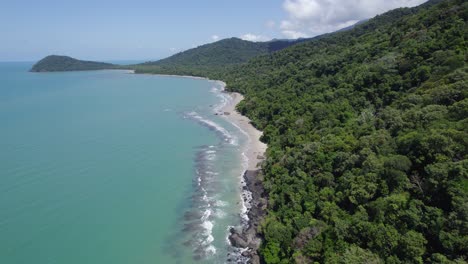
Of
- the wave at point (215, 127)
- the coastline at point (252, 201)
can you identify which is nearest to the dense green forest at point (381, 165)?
the coastline at point (252, 201)

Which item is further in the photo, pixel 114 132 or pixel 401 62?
pixel 114 132

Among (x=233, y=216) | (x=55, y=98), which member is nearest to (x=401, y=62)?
(x=233, y=216)

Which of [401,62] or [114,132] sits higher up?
[401,62]

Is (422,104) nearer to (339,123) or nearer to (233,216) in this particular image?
(339,123)

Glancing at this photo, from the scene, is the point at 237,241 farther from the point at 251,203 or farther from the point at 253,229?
the point at 251,203

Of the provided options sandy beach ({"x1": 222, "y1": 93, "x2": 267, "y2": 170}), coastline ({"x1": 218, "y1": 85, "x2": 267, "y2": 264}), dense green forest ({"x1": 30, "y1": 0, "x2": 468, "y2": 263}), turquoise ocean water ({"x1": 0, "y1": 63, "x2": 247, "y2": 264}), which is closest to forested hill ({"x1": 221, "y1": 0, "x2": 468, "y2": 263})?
dense green forest ({"x1": 30, "y1": 0, "x2": 468, "y2": 263})

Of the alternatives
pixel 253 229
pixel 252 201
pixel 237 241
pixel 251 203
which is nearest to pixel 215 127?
pixel 252 201
